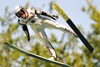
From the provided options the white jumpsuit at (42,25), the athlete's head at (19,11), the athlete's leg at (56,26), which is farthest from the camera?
the athlete's leg at (56,26)

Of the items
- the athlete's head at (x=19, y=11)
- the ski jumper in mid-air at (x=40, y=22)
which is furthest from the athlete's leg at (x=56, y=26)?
the athlete's head at (x=19, y=11)

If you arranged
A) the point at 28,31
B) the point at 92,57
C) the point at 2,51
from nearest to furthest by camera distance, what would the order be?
the point at 28,31 → the point at 2,51 → the point at 92,57

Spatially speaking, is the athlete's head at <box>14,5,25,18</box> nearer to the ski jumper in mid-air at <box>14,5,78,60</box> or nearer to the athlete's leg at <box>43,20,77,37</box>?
the ski jumper in mid-air at <box>14,5,78,60</box>

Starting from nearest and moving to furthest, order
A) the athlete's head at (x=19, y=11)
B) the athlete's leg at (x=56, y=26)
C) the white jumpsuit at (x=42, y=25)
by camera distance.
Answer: the athlete's head at (x=19, y=11)
the white jumpsuit at (x=42, y=25)
the athlete's leg at (x=56, y=26)

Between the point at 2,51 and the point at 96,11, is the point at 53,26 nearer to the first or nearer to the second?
the point at 2,51

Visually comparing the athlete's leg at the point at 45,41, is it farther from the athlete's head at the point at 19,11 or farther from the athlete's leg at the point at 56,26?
the athlete's head at the point at 19,11

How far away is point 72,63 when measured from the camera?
23.2 m

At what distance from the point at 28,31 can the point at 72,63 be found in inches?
598

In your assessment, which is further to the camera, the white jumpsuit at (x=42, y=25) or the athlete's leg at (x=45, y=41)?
the athlete's leg at (x=45, y=41)

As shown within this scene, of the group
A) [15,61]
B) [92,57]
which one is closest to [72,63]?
[92,57]

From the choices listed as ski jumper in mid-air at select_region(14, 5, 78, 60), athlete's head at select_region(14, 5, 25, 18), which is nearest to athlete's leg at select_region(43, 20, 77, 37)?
ski jumper in mid-air at select_region(14, 5, 78, 60)

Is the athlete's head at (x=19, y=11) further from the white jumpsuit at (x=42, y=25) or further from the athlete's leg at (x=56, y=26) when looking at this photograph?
the athlete's leg at (x=56, y=26)

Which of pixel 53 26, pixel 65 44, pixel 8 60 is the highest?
pixel 53 26

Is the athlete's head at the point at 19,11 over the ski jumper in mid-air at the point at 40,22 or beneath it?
over
